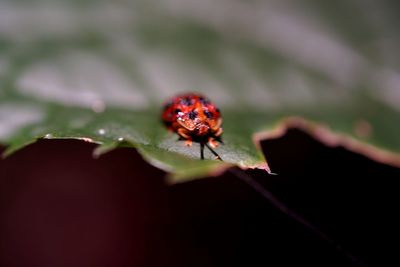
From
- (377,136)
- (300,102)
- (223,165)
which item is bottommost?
(223,165)

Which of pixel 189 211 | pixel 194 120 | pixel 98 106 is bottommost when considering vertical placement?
pixel 189 211

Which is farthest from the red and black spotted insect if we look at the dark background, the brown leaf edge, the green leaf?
the dark background

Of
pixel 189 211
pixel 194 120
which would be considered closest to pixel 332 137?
pixel 194 120

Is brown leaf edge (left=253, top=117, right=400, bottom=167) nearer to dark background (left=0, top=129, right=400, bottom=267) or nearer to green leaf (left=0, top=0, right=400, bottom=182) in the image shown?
green leaf (left=0, top=0, right=400, bottom=182)

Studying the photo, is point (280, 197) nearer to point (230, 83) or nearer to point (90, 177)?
point (230, 83)

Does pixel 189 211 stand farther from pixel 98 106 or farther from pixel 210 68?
pixel 98 106

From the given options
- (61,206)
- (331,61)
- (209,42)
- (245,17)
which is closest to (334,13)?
(331,61)

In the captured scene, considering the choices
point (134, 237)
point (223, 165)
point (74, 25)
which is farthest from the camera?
point (134, 237)
